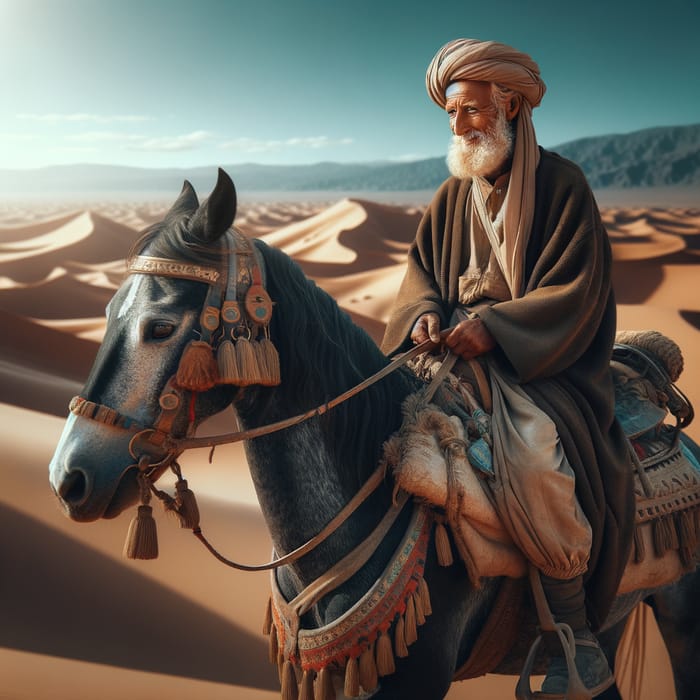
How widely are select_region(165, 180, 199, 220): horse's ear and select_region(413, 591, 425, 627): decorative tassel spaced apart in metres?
1.50

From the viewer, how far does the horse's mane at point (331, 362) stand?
8.14 ft

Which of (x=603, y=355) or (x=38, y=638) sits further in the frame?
(x=38, y=638)

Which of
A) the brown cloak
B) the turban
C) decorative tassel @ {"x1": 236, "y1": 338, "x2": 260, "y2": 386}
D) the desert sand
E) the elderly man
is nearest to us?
decorative tassel @ {"x1": 236, "y1": 338, "x2": 260, "y2": 386}

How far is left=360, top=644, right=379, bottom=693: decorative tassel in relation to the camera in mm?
2486

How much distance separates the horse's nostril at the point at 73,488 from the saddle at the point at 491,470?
3.31ft

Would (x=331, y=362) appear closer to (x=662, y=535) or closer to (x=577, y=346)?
(x=577, y=346)

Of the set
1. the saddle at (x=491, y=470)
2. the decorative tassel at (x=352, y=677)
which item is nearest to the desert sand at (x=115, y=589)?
the saddle at (x=491, y=470)

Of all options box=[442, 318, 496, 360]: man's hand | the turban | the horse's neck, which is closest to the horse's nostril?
the horse's neck

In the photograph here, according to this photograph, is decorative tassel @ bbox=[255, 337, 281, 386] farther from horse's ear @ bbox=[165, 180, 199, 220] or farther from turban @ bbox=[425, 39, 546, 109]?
turban @ bbox=[425, 39, 546, 109]

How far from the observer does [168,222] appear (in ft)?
8.16

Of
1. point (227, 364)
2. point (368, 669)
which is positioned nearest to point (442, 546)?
point (368, 669)

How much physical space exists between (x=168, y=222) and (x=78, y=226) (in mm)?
26359

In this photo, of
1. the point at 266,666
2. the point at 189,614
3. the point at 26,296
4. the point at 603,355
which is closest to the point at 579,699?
the point at 603,355

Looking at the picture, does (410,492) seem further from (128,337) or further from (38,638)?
(38,638)
